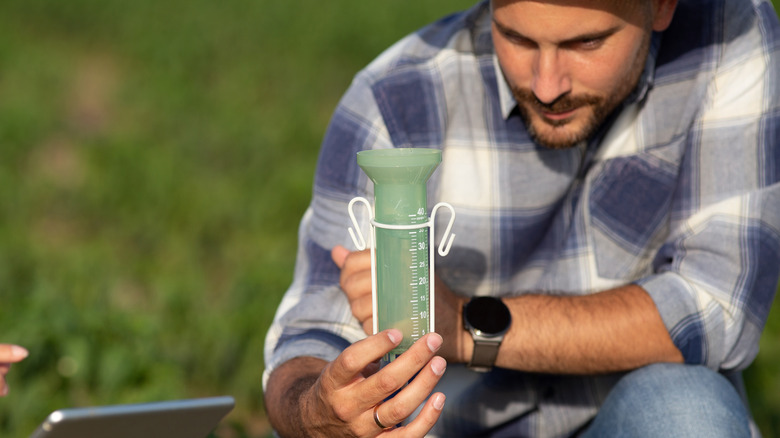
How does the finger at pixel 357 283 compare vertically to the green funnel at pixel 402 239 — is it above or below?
below

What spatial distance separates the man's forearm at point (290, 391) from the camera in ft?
6.26

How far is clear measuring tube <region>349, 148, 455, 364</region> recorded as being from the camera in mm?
1566

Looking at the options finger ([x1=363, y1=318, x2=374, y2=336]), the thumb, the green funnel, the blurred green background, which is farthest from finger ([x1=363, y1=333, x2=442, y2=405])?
the blurred green background

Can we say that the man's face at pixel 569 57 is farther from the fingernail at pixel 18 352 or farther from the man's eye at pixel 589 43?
the fingernail at pixel 18 352

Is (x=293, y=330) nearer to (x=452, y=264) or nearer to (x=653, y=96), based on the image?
(x=452, y=264)

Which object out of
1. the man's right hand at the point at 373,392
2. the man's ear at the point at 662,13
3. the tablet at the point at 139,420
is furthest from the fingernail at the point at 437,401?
the man's ear at the point at 662,13

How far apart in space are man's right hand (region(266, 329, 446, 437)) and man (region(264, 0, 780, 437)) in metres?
0.16

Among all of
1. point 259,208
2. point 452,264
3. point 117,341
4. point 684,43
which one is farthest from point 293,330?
point 259,208

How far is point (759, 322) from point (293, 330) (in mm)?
1167

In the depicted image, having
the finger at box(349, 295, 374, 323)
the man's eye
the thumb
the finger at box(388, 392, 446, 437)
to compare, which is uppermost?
the man's eye

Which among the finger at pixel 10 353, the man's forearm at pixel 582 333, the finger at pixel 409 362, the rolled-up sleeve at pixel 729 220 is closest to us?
the finger at pixel 409 362

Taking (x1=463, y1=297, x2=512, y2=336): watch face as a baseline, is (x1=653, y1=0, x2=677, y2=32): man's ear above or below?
above

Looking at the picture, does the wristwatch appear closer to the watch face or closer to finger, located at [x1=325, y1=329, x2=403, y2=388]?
the watch face

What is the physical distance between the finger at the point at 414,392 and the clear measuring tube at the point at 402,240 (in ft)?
0.40
